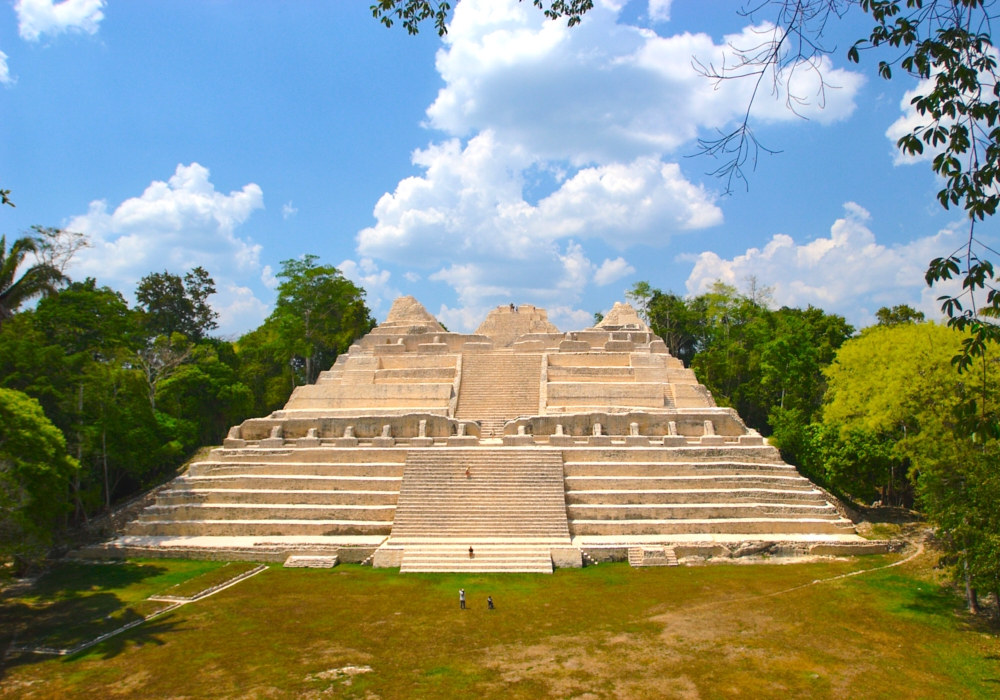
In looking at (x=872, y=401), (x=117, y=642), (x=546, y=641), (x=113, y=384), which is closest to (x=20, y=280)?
(x=113, y=384)

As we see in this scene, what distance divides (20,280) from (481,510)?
66.8 ft

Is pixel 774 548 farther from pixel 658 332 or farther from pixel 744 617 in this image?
pixel 658 332

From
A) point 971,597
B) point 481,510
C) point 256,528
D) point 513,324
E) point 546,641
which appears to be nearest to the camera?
point 546,641

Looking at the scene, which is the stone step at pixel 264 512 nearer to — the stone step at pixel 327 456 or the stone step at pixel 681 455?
the stone step at pixel 327 456

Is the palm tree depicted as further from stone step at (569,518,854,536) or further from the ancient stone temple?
stone step at (569,518,854,536)

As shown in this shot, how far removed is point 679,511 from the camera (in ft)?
58.5

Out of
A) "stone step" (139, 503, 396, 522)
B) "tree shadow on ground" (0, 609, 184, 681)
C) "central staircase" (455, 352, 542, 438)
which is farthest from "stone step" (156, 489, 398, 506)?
"tree shadow on ground" (0, 609, 184, 681)

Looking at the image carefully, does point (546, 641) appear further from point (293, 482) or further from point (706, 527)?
point (293, 482)

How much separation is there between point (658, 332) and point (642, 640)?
140 ft

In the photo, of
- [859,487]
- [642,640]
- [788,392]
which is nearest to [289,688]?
[642,640]

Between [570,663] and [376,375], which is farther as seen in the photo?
[376,375]

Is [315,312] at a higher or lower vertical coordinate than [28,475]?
higher

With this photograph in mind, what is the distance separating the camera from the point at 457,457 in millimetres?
19484

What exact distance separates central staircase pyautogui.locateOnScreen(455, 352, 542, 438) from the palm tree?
56.2 feet
